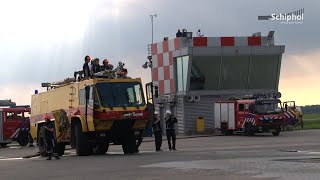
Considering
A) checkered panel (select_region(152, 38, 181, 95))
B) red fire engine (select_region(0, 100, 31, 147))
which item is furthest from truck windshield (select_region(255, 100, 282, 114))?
red fire engine (select_region(0, 100, 31, 147))

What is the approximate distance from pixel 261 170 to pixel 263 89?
3093 centimetres

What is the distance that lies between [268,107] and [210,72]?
635 centimetres

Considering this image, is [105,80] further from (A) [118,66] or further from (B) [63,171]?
(B) [63,171]

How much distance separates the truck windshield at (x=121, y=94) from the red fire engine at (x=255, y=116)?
16.4 m

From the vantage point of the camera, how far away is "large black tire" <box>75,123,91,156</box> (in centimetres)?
2089

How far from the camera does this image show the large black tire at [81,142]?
2089 centimetres

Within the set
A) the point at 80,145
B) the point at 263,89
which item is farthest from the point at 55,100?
the point at 263,89

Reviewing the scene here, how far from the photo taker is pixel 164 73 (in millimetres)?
43562

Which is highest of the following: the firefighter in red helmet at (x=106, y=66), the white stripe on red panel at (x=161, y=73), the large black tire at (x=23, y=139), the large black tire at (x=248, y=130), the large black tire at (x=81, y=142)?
the white stripe on red panel at (x=161, y=73)

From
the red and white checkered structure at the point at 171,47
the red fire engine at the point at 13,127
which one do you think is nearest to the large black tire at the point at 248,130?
the red and white checkered structure at the point at 171,47

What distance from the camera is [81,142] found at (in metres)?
21.0

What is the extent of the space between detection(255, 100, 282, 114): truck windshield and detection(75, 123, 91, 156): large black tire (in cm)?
1719

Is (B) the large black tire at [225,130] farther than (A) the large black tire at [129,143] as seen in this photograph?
Yes

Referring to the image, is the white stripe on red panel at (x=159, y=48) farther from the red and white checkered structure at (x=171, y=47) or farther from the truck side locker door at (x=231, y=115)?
the truck side locker door at (x=231, y=115)
